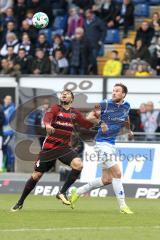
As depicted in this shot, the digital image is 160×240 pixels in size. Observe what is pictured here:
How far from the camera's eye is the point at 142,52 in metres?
25.7

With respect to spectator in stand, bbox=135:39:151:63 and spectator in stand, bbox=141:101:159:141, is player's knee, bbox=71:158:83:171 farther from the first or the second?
spectator in stand, bbox=135:39:151:63

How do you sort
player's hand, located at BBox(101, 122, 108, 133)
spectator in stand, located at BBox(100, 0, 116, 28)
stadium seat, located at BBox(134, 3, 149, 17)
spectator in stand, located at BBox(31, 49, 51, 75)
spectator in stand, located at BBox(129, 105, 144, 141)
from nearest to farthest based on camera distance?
player's hand, located at BBox(101, 122, 108, 133) → spectator in stand, located at BBox(129, 105, 144, 141) → spectator in stand, located at BBox(31, 49, 51, 75) → spectator in stand, located at BBox(100, 0, 116, 28) → stadium seat, located at BBox(134, 3, 149, 17)

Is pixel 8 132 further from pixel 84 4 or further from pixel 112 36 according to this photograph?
pixel 84 4

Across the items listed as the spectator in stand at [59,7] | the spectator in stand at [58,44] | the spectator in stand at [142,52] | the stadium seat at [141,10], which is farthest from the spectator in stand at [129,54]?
the spectator in stand at [59,7]

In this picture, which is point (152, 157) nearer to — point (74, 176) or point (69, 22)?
point (74, 176)

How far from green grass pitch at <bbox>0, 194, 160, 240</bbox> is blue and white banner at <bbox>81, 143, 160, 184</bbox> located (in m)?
2.62

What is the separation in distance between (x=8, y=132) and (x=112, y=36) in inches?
210

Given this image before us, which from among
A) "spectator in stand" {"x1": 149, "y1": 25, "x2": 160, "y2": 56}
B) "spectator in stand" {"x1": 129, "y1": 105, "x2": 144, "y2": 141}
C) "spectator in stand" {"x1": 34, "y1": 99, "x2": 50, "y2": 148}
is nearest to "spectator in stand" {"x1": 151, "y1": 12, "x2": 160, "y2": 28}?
"spectator in stand" {"x1": 149, "y1": 25, "x2": 160, "y2": 56}

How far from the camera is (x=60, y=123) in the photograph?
15125 millimetres

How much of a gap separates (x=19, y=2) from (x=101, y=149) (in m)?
15.8

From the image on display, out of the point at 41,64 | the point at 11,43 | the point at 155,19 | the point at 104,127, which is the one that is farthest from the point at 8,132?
the point at 104,127

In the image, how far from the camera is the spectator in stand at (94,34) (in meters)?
27.0

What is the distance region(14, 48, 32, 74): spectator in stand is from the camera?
26.5 metres

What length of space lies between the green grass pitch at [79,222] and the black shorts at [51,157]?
75 centimetres
